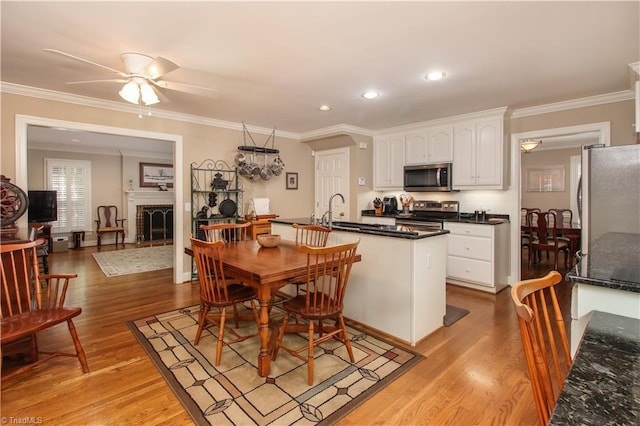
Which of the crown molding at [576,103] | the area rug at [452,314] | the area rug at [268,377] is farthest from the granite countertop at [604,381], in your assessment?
the crown molding at [576,103]

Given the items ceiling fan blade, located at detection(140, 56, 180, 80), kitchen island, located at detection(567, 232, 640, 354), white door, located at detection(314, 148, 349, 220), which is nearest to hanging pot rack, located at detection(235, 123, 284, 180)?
white door, located at detection(314, 148, 349, 220)

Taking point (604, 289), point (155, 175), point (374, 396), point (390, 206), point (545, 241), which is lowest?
point (374, 396)

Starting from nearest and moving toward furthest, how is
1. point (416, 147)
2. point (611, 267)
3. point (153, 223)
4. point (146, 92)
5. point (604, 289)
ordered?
point (604, 289), point (611, 267), point (146, 92), point (416, 147), point (153, 223)

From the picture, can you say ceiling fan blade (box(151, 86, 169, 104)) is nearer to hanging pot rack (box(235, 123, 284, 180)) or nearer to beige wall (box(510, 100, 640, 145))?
hanging pot rack (box(235, 123, 284, 180))

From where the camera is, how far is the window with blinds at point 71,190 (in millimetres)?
7215

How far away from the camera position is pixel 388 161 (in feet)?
18.0

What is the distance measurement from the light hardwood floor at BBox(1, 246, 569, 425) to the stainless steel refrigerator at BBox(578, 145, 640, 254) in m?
1.18

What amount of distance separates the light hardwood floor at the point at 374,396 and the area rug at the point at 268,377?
8cm

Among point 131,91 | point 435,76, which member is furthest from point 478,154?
point 131,91

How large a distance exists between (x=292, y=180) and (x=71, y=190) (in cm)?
550

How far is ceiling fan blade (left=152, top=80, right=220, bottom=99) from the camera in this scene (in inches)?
117

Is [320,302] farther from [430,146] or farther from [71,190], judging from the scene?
[71,190]

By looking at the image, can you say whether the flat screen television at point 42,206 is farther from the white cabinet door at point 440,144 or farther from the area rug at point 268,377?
the white cabinet door at point 440,144

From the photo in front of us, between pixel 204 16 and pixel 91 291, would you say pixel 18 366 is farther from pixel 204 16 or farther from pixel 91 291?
pixel 204 16
